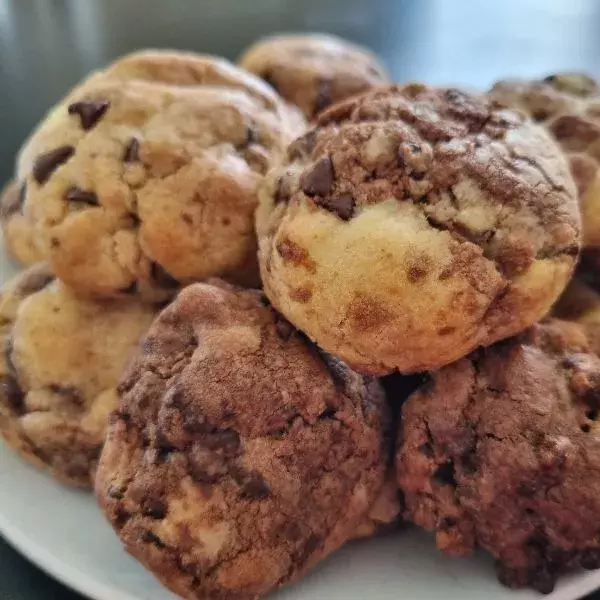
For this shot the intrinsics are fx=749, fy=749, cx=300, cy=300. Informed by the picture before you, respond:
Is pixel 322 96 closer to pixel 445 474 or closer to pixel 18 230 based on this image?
pixel 18 230

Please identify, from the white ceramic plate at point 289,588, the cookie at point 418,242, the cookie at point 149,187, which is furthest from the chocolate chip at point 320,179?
the white ceramic plate at point 289,588

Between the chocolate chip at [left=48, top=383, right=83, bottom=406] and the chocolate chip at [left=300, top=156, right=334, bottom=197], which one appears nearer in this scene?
the chocolate chip at [left=300, top=156, right=334, bottom=197]

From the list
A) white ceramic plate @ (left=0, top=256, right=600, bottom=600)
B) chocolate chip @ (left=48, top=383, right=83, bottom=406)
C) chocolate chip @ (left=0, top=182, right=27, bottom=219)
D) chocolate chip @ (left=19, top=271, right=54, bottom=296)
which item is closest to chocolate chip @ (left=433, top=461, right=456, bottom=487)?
white ceramic plate @ (left=0, top=256, right=600, bottom=600)

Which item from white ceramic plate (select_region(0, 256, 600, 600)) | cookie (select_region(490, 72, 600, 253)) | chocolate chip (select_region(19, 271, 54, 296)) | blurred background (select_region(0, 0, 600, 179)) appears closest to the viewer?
white ceramic plate (select_region(0, 256, 600, 600))

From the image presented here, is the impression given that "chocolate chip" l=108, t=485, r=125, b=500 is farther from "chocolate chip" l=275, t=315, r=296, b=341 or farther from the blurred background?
the blurred background

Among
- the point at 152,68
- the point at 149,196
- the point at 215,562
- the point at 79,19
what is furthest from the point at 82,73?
the point at 215,562

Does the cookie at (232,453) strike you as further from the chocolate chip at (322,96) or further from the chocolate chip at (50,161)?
the chocolate chip at (322,96)

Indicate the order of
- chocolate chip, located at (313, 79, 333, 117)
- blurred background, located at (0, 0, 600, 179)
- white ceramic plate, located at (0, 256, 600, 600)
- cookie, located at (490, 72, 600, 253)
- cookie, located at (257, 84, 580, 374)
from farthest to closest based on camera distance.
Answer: blurred background, located at (0, 0, 600, 179), chocolate chip, located at (313, 79, 333, 117), cookie, located at (490, 72, 600, 253), white ceramic plate, located at (0, 256, 600, 600), cookie, located at (257, 84, 580, 374)
